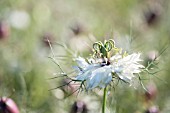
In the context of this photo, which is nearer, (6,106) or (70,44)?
(6,106)

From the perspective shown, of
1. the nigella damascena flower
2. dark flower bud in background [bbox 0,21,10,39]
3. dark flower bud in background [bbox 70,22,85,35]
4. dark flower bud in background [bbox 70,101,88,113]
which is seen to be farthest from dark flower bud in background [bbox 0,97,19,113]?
dark flower bud in background [bbox 70,22,85,35]

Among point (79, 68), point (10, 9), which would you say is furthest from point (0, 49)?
point (79, 68)

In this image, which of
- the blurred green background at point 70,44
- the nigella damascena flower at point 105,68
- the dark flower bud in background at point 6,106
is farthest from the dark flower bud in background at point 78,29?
the nigella damascena flower at point 105,68

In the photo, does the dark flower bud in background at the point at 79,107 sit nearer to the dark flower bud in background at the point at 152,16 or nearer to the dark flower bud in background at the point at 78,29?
the dark flower bud in background at the point at 78,29

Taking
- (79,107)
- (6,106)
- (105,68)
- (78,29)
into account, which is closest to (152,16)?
(78,29)

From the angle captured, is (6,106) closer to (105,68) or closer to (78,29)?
(105,68)

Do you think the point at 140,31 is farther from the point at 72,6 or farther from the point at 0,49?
the point at 72,6

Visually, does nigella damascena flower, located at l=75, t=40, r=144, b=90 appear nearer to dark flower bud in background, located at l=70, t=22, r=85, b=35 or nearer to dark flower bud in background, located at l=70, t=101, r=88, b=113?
dark flower bud in background, located at l=70, t=101, r=88, b=113
